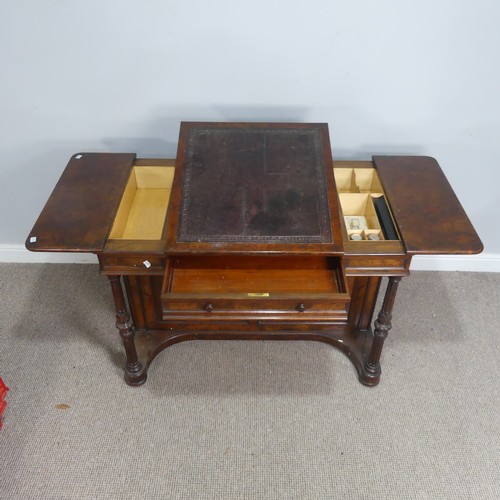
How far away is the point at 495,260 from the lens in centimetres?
214

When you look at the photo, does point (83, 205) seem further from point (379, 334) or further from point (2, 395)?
point (379, 334)

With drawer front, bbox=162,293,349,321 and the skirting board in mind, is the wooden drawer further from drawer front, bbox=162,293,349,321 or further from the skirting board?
the skirting board

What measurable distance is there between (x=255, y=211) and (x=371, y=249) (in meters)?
0.34

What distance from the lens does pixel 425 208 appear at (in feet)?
4.64

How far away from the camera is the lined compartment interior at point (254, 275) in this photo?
1.29 meters

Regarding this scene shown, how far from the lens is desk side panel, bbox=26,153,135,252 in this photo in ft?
4.29

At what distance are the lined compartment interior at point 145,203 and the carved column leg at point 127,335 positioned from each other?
0.54 feet

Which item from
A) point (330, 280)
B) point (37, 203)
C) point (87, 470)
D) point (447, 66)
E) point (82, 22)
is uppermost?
point (82, 22)

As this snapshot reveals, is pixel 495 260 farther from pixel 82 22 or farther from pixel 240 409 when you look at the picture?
pixel 82 22

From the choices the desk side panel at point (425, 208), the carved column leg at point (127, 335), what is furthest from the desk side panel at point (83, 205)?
the desk side panel at point (425, 208)

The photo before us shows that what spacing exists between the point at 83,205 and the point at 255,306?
0.59 m

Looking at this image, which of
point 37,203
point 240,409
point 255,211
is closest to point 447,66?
point 255,211

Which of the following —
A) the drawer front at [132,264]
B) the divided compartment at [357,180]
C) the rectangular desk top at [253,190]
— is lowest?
the drawer front at [132,264]

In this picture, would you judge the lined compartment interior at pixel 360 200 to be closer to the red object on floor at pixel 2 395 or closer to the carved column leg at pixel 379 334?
the carved column leg at pixel 379 334
